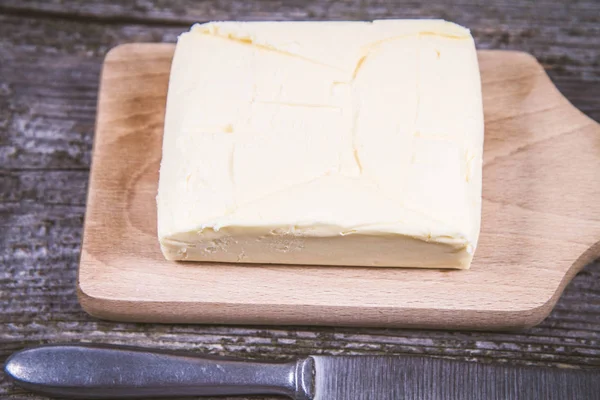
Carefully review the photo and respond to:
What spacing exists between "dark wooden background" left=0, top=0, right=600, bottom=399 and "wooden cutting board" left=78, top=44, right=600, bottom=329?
Result: 3.1 inches

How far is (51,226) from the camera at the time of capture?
1.81 metres

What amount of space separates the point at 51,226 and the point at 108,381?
0.51 meters

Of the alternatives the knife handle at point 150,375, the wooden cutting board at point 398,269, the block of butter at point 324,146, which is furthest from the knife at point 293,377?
the block of butter at point 324,146

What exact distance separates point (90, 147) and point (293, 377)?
0.90 m

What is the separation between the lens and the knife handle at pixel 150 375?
1506 millimetres

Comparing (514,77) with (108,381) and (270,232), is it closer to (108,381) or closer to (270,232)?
(270,232)

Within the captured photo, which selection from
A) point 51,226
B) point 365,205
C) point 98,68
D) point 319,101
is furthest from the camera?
point 98,68

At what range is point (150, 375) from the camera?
1509 mm

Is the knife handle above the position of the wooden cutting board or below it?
below

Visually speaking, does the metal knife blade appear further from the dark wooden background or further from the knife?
the dark wooden background

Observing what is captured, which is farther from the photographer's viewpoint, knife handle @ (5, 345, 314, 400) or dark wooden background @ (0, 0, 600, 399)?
dark wooden background @ (0, 0, 600, 399)

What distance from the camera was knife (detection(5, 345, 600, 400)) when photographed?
4.90 feet

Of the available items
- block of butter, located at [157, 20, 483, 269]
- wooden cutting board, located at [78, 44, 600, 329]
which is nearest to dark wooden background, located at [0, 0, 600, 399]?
wooden cutting board, located at [78, 44, 600, 329]

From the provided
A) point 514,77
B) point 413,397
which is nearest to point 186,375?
point 413,397
